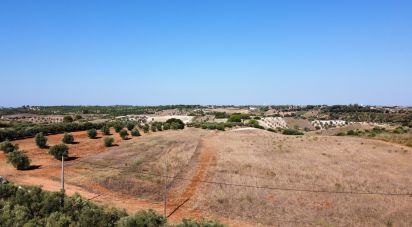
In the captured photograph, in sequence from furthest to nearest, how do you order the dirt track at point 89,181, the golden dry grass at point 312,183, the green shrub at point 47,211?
the dirt track at point 89,181 → the golden dry grass at point 312,183 → the green shrub at point 47,211

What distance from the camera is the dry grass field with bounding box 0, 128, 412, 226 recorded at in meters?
22.0

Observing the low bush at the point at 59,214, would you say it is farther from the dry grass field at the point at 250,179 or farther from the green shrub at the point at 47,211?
the dry grass field at the point at 250,179

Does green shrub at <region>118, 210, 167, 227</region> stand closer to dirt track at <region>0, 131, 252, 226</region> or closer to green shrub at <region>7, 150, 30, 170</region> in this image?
dirt track at <region>0, 131, 252, 226</region>

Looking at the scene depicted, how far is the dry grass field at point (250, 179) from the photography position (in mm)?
22000

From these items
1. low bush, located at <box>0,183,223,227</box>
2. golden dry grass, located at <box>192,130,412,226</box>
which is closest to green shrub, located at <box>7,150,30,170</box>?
low bush, located at <box>0,183,223,227</box>

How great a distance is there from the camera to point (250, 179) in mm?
28375

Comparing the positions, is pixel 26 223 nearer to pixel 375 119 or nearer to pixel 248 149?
pixel 248 149

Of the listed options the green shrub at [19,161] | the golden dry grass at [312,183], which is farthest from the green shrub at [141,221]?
the green shrub at [19,161]

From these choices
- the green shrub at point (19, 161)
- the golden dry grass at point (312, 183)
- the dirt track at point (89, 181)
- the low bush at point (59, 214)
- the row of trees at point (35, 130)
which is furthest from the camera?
the row of trees at point (35, 130)

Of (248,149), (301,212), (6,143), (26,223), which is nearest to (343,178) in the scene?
(301,212)

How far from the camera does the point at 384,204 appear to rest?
75.7ft

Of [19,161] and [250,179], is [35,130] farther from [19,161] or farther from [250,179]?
[250,179]

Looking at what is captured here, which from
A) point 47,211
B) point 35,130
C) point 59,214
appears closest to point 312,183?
point 59,214

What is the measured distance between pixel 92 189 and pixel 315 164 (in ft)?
60.4
